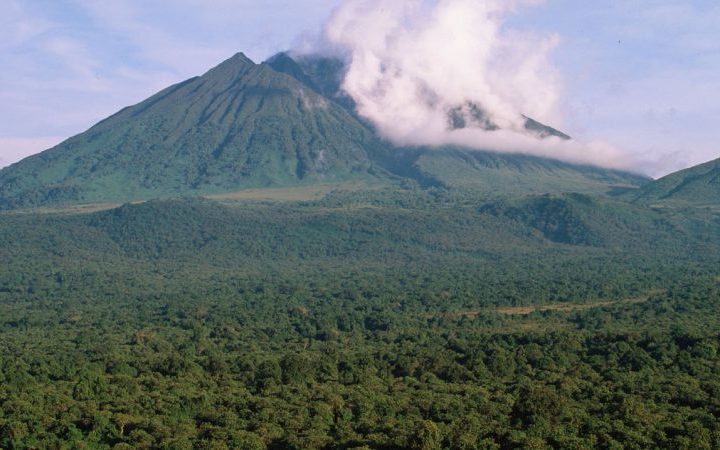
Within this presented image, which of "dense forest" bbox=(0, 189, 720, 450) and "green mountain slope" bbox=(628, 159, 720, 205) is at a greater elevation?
"green mountain slope" bbox=(628, 159, 720, 205)

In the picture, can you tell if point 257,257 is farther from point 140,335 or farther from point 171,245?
point 140,335

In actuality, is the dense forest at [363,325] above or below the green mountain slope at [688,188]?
below

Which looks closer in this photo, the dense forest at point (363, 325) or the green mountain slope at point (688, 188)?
the dense forest at point (363, 325)

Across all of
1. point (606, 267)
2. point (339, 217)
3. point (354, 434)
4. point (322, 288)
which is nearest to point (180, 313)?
point (322, 288)

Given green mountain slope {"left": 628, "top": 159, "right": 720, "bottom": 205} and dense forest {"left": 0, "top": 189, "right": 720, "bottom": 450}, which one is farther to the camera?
green mountain slope {"left": 628, "top": 159, "right": 720, "bottom": 205}
